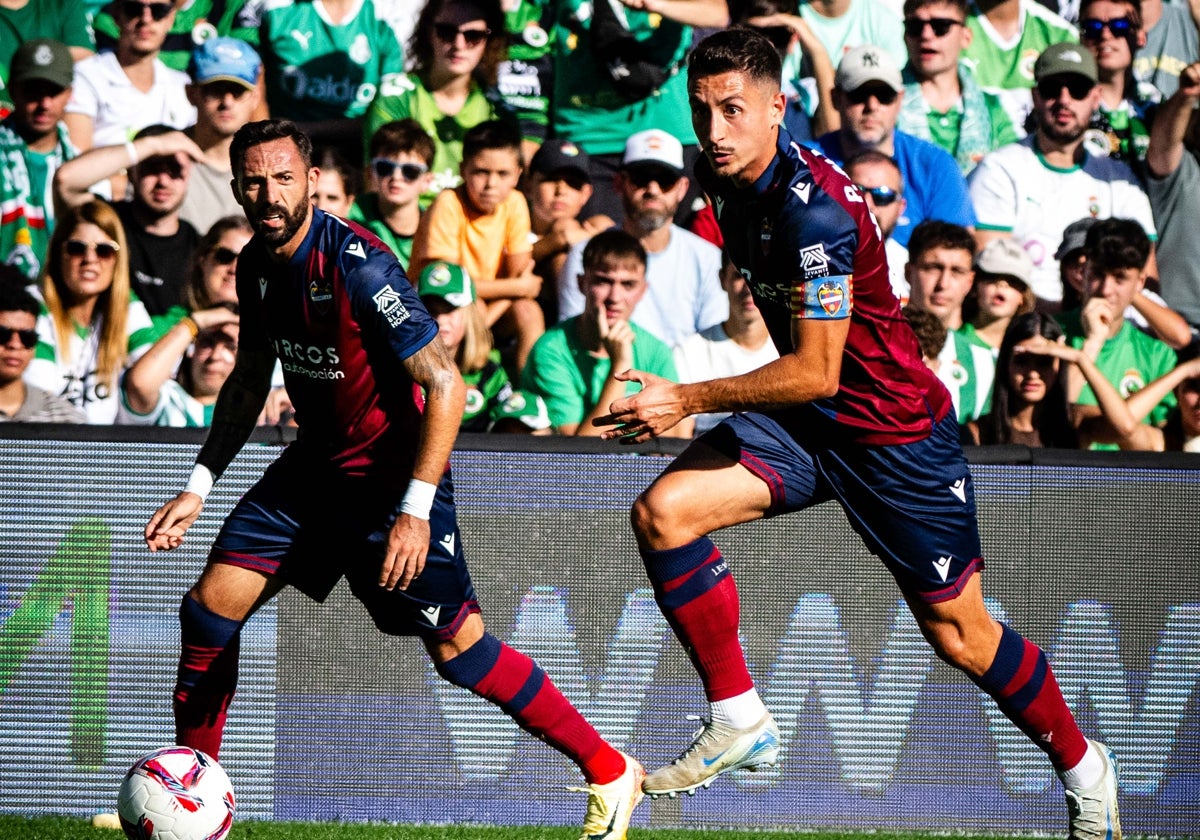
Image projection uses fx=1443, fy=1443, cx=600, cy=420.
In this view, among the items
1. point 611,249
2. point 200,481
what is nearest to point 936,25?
point 611,249

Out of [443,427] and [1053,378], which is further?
[1053,378]

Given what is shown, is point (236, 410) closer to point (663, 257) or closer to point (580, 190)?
point (663, 257)

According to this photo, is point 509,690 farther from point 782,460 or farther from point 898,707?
point 898,707

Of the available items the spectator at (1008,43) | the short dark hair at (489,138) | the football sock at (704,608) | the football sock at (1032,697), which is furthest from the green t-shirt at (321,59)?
the football sock at (1032,697)

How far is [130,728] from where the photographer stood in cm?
602

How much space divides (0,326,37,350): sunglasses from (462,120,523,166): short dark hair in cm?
254

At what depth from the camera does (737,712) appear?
190 inches

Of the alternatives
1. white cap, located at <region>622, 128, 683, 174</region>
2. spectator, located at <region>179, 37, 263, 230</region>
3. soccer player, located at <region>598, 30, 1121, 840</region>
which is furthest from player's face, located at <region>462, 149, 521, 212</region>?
soccer player, located at <region>598, 30, 1121, 840</region>

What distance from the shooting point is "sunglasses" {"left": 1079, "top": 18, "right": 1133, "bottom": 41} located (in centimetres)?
934

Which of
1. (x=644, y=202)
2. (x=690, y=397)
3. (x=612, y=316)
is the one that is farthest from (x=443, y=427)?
(x=644, y=202)

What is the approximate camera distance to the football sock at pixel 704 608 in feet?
15.6

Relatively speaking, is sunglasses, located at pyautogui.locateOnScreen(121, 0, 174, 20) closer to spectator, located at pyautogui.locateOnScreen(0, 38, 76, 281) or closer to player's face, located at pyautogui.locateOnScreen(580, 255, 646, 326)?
spectator, located at pyautogui.locateOnScreen(0, 38, 76, 281)

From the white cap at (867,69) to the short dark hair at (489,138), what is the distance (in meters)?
1.98

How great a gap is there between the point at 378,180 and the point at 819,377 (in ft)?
14.1
